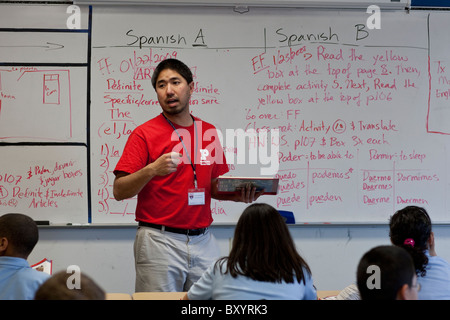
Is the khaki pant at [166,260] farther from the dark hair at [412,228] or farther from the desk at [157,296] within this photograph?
the dark hair at [412,228]

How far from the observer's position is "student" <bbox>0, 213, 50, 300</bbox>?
202 centimetres

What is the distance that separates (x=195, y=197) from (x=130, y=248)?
4.07ft

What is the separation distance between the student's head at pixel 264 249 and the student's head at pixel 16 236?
0.93m

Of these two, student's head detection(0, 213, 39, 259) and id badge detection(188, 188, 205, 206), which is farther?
id badge detection(188, 188, 205, 206)

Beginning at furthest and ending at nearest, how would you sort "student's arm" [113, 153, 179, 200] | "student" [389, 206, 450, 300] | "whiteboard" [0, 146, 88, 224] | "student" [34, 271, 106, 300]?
"whiteboard" [0, 146, 88, 224]
"student's arm" [113, 153, 179, 200]
"student" [389, 206, 450, 300]
"student" [34, 271, 106, 300]

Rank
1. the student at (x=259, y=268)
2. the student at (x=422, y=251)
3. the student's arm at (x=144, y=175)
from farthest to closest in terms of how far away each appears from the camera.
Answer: the student's arm at (x=144, y=175)
the student at (x=422, y=251)
the student at (x=259, y=268)

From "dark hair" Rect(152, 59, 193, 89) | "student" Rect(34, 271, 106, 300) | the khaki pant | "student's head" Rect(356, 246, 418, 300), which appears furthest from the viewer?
"dark hair" Rect(152, 59, 193, 89)

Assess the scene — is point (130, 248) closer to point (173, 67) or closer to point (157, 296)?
point (157, 296)

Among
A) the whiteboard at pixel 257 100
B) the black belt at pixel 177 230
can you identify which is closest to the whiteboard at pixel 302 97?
the whiteboard at pixel 257 100

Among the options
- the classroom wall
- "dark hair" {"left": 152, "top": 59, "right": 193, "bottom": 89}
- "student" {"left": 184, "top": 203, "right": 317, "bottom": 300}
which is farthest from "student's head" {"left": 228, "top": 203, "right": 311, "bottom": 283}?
the classroom wall

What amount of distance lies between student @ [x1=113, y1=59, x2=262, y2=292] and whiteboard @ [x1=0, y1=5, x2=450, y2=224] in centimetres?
98

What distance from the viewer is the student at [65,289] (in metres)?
1.44

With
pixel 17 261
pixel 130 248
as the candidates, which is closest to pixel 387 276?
pixel 17 261

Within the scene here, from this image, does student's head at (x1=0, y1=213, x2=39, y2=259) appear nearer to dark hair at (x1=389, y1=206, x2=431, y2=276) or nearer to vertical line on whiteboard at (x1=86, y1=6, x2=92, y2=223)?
vertical line on whiteboard at (x1=86, y1=6, x2=92, y2=223)
